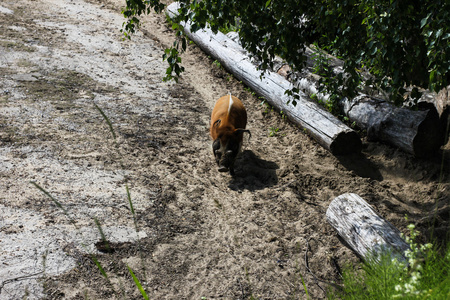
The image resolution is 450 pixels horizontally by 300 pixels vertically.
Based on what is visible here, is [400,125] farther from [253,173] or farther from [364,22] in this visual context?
[364,22]

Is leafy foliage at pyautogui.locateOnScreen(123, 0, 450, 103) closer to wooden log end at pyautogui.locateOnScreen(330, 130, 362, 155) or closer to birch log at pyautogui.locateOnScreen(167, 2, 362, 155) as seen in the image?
birch log at pyautogui.locateOnScreen(167, 2, 362, 155)

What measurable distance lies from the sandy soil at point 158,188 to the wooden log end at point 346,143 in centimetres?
14

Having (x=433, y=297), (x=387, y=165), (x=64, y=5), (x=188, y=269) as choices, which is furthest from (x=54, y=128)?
(x=64, y=5)

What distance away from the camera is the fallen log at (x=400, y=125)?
5980 millimetres

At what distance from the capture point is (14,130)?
5879mm

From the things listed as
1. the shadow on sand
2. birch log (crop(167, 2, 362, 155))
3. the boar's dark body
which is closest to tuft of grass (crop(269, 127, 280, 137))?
birch log (crop(167, 2, 362, 155))

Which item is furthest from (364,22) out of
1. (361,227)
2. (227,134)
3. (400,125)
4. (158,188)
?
(158,188)

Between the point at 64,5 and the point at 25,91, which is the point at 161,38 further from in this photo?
the point at 25,91

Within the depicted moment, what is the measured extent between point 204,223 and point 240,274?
90 centimetres

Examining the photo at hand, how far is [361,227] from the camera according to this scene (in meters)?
4.41

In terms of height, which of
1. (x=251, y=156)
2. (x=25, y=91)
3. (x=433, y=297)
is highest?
(x=433, y=297)

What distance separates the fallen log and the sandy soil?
0.18 metres

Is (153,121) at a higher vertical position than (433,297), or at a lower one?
lower

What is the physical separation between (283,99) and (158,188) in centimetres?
314
